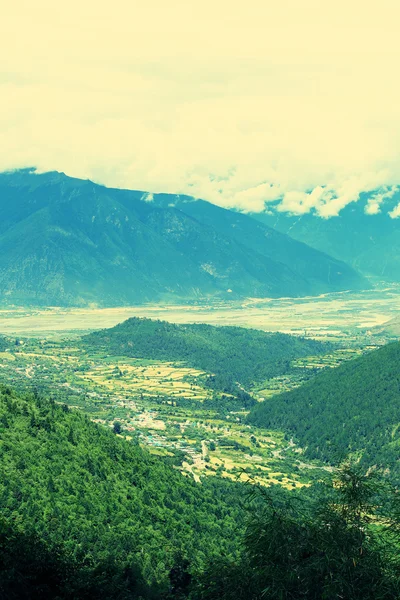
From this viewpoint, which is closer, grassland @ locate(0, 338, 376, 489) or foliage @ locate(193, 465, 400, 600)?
foliage @ locate(193, 465, 400, 600)

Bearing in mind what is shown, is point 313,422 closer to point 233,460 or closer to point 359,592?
point 233,460

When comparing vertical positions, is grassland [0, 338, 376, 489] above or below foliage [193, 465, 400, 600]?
below

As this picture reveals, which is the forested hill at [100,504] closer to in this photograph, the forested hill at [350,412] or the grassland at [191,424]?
the grassland at [191,424]

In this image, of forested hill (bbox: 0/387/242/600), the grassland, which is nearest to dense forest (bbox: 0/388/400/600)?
forested hill (bbox: 0/387/242/600)

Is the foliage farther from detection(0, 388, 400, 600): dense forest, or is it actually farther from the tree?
the tree

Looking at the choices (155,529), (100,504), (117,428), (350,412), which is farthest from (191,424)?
(100,504)

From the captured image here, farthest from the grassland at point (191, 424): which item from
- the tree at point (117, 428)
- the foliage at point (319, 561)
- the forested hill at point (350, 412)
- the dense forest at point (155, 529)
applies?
the foliage at point (319, 561)
